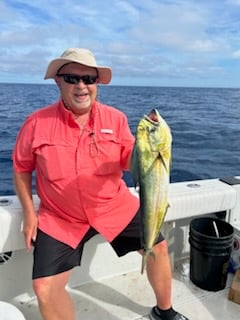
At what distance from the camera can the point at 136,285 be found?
3121mm

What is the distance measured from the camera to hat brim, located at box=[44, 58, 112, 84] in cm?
237

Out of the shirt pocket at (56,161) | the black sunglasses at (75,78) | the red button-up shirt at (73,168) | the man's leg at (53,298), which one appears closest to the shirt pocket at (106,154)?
the red button-up shirt at (73,168)

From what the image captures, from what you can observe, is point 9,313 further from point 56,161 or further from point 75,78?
point 75,78

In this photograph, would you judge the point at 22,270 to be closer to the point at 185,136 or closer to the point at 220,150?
the point at 220,150

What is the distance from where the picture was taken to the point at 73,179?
7.77 feet

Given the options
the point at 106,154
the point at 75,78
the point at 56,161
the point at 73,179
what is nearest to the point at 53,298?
the point at 73,179

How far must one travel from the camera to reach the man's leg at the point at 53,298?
220 centimetres

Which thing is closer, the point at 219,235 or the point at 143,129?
the point at 143,129

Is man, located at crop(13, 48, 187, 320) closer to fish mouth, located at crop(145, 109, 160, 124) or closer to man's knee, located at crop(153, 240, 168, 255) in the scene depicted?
man's knee, located at crop(153, 240, 168, 255)

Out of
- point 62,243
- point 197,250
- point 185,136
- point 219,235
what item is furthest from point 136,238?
point 185,136

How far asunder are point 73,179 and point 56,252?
1.56 feet

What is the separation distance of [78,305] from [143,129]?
5.97ft

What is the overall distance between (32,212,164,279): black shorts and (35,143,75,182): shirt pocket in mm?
398

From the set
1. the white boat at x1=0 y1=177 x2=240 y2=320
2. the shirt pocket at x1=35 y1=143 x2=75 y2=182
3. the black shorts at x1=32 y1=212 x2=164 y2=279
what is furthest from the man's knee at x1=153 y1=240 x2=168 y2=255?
Result: the shirt pocket at x1=35 y1=143 x2=75 y2=182
